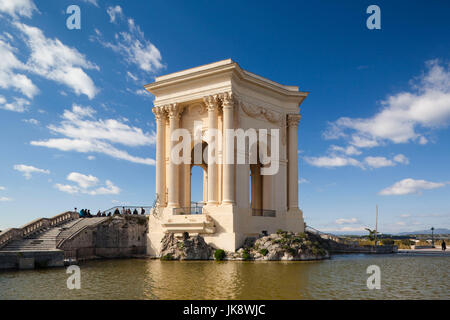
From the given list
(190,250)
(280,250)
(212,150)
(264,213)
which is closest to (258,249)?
(280,250)

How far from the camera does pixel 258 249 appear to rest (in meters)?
26.6

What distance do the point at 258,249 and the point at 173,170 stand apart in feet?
32.4

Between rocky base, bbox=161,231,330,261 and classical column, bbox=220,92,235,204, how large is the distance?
358cm

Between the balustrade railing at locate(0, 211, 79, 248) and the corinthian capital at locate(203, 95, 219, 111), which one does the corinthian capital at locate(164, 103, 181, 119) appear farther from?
the balustrade railing at locate(0, 211, 79, 248)

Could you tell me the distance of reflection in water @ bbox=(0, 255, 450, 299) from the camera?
12789mm

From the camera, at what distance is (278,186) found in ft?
110

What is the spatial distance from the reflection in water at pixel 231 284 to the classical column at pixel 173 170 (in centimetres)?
1140

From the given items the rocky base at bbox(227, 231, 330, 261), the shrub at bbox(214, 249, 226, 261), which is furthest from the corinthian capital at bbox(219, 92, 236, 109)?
the shrub at bbox(214, 249, 226, 261)

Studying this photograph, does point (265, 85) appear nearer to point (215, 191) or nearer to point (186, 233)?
point (215, 191)

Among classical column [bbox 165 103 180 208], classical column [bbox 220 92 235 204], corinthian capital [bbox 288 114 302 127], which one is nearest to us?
classical column [bbox 220 92 235 204]

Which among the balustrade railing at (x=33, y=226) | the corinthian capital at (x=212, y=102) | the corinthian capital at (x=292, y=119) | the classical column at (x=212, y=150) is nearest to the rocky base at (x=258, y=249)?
the classical column at (x=212, y=150)
